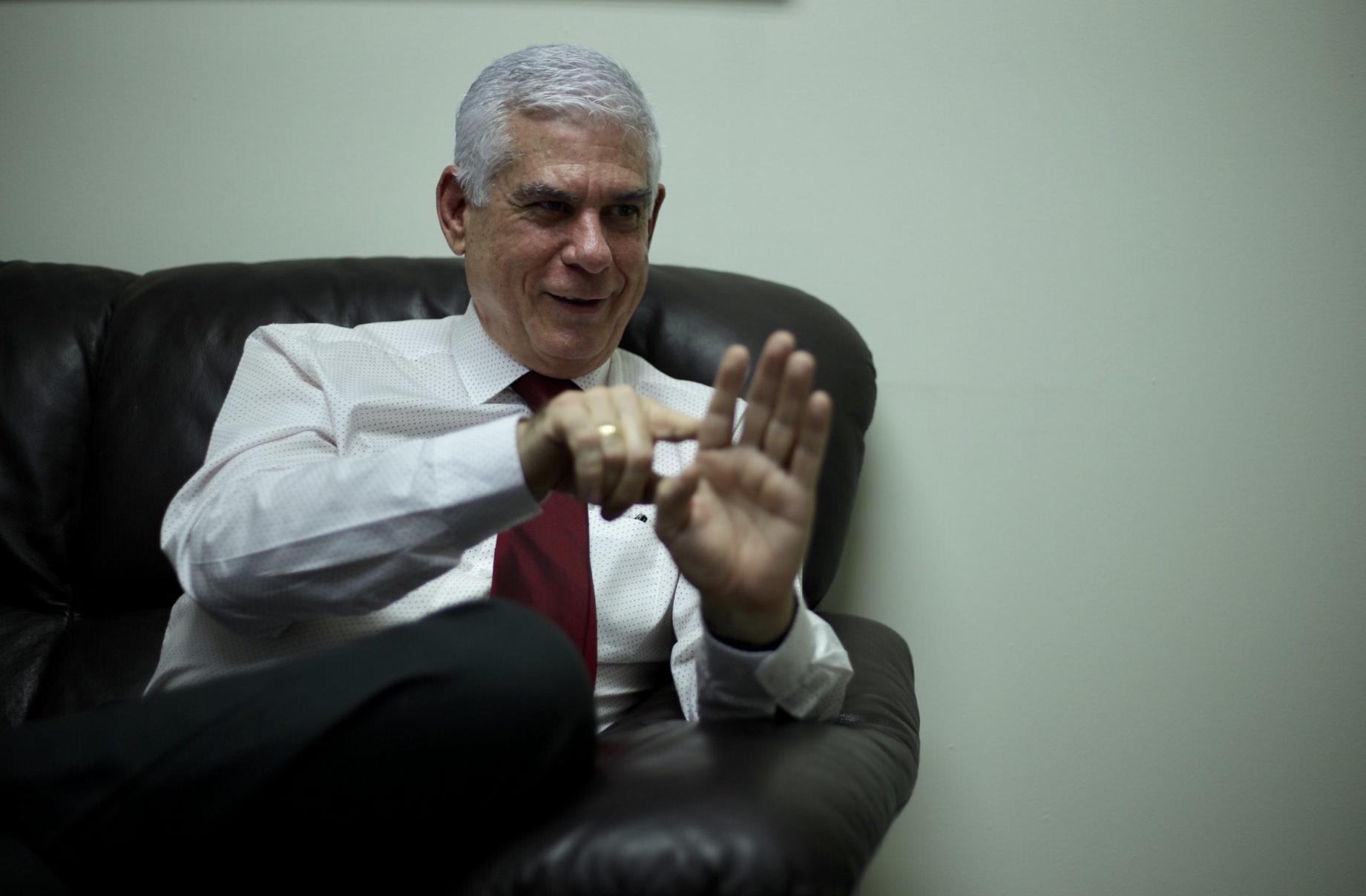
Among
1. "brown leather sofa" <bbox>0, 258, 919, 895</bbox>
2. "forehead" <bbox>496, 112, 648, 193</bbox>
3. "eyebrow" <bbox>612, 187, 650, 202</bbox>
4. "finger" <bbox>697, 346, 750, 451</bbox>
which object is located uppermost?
"forehead" <bbox>496, 112, 648, 193</bbox>

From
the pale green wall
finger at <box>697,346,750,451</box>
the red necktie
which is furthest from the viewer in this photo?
the pale green wall

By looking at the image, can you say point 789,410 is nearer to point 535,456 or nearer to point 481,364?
point 535,456

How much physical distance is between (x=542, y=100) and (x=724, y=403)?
543 millimetres

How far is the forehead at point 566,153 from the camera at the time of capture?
1218mm

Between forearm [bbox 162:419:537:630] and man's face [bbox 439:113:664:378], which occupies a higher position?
man's face [bbox 439:113:664:378]

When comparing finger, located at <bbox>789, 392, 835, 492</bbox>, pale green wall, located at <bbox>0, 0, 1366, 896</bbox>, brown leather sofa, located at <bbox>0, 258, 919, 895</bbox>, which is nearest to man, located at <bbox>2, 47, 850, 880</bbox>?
finger, located at <bbox>789, 392, 835, 492</bbox>

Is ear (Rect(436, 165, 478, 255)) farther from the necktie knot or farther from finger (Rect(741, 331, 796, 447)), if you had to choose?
finger (Rect(741, 331, 796, 447))

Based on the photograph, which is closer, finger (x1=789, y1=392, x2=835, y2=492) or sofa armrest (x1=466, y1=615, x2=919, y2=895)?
sofa armrest (x1=466, y1=615, x2=919, y2=895)

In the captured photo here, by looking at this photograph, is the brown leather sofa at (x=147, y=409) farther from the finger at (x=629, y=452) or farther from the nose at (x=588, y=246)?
the finger at (x=629, y=452)

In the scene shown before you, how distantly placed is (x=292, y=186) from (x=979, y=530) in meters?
1.15

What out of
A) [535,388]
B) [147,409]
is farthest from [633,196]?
[147,409]

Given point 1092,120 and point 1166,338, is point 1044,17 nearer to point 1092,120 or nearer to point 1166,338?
point 1092,120

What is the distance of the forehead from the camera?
4.00 ft

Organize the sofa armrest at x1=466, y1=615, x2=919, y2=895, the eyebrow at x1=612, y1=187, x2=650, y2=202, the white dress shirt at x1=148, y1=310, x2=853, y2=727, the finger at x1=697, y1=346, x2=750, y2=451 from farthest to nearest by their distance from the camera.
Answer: the eyebrow at x1=612, y1=187, x2=650, y2=202, the white dress shirt at x1=148, y1=310, x2=853, y2=727, the finger at x1=697, y1=346, x2=750, y2=451, the sofa armrest at x1=466, y1=615, x2=919, y2=895
